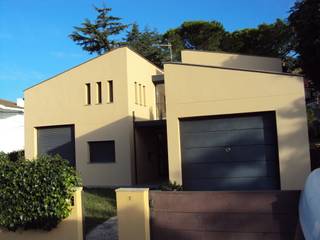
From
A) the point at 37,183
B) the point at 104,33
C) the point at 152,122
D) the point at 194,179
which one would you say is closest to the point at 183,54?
the point at 152,122

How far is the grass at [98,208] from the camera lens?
1062cm

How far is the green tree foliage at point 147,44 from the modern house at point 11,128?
1812 cm

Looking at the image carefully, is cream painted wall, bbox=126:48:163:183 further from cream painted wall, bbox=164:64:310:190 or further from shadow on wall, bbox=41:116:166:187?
cream painted wall, bbox=164:64:310:190

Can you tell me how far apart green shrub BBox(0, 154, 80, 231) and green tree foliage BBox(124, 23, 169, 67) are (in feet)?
123

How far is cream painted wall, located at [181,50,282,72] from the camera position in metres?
22.2

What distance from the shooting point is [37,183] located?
7.54 m

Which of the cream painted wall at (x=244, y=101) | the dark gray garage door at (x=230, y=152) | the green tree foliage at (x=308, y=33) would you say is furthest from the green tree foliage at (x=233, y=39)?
the dark gray garage door at (x=230, y=152)

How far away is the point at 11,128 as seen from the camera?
97.0 ft

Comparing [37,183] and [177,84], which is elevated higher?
[177,84]

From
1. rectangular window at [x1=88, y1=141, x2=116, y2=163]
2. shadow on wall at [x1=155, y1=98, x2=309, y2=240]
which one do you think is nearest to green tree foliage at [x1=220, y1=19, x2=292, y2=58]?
rectangular window at [x1=88, y1=141, x2=116, y2=163]

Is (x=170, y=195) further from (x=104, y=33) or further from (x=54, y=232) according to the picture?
(x=104, y=33)

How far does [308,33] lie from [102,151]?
12130mm

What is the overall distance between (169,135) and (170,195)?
23.7 feet

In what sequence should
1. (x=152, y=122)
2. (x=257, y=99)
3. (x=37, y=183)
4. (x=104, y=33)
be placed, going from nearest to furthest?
1. (x=37, y=183)
2. (x=257, y=99)
3. (x=152, y=122)
4. (x=104, y=33)
